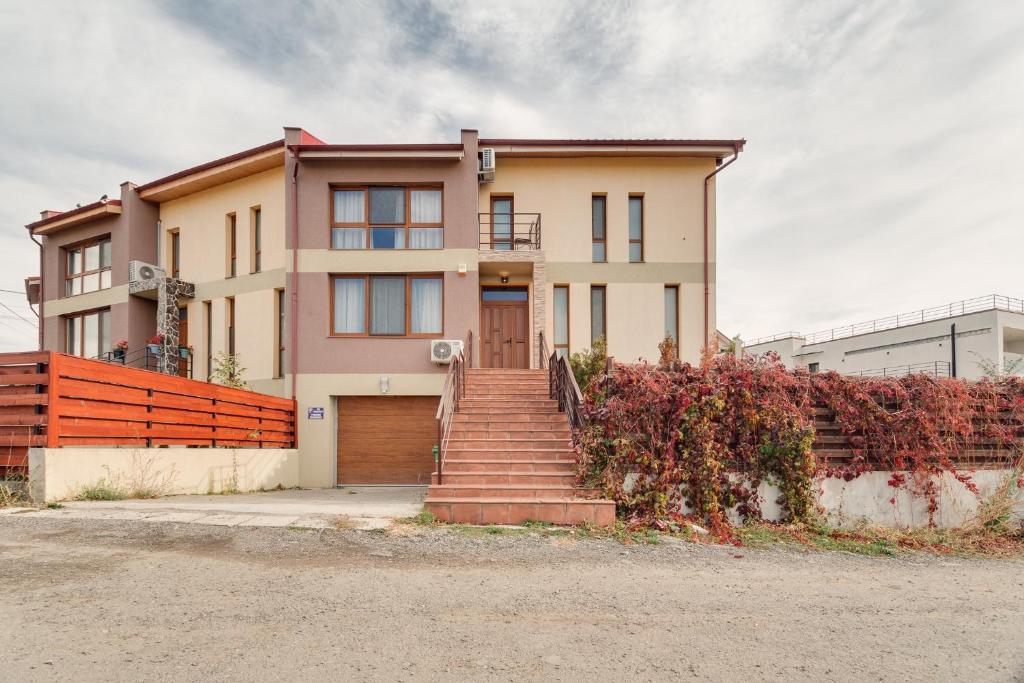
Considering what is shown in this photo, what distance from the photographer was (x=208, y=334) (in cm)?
1438

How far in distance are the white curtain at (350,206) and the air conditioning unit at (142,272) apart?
210 inches

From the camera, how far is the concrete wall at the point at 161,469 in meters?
6.39

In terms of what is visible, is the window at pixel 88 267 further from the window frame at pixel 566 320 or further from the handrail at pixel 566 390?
the handrail at pixel 566 390

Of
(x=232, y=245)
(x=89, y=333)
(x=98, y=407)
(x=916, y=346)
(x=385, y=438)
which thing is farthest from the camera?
(x=916, y=346)

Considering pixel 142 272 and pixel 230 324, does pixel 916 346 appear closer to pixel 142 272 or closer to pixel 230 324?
pixel 230 324

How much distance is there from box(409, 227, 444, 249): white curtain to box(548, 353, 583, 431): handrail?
430 centimetres

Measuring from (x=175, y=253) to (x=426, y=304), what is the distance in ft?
26.5

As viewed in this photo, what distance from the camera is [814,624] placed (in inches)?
147

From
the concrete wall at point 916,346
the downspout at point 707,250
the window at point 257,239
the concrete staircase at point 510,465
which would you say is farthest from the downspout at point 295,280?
the concrete wall at point 916,346

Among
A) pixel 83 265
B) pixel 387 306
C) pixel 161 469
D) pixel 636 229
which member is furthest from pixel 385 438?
pixel 83 265

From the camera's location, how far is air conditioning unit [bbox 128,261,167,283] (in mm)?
13820

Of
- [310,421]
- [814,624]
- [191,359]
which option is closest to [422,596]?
[814,624]

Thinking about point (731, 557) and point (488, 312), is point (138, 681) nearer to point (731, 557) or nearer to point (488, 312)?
point (731, 557)

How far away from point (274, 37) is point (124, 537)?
31.6 ft
